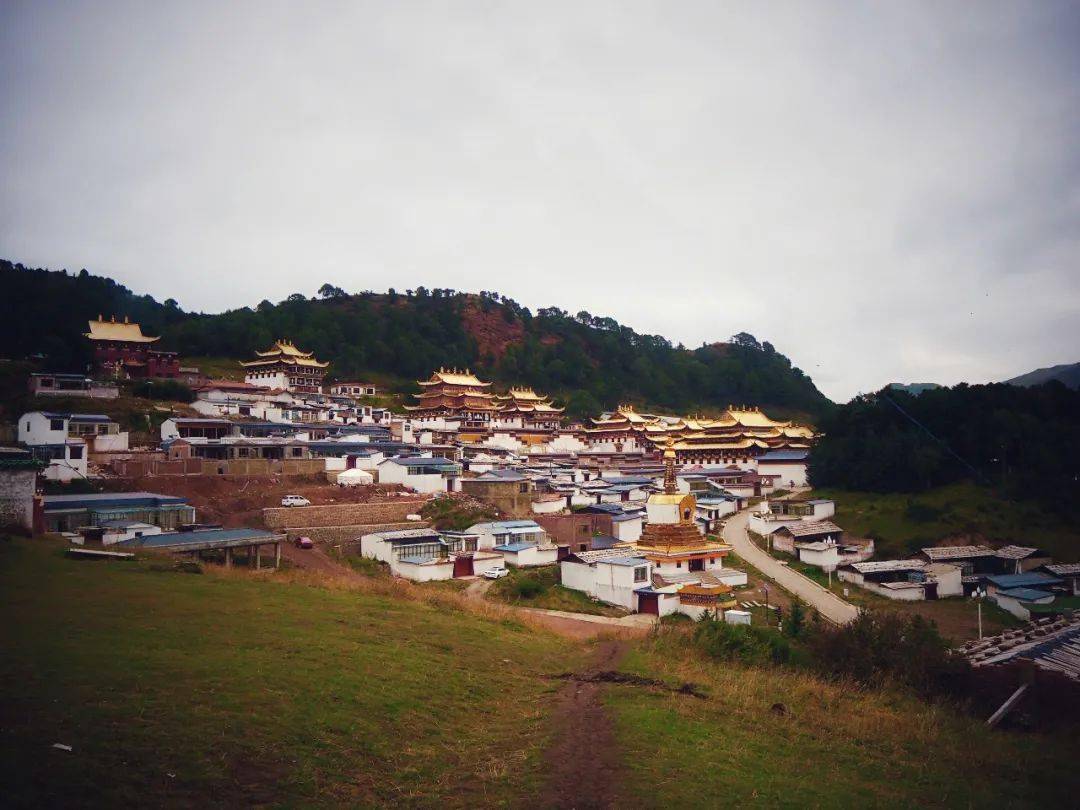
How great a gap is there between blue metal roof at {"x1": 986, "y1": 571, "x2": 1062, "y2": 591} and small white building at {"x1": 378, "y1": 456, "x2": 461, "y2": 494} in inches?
1085

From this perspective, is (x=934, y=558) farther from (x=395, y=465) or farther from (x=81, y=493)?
(x=81, y=493)

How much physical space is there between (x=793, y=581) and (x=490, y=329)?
94592 mm

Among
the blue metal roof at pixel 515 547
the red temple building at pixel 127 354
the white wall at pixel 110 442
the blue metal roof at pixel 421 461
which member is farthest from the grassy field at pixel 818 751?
the red temple building at pixel 127 354

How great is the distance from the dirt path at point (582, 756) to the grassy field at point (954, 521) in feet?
103

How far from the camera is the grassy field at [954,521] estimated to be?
38625 mm

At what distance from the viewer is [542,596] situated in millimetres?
28812


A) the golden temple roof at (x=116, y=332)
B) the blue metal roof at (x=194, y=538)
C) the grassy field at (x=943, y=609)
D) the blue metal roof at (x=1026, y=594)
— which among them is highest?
the golden temple roof at (x=116, y=332)

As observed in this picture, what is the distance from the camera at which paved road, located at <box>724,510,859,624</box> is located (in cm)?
2878

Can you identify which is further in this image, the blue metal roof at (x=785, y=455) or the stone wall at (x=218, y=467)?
the blue metal roof at (x=785, y=455)

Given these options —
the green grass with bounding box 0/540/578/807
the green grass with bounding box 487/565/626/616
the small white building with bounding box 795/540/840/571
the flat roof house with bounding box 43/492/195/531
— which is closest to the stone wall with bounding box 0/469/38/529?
the green grass with bounding box 0/540/578/807

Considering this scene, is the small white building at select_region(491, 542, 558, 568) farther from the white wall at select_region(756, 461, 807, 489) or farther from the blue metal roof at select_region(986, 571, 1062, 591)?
the white wall at select_region(756, 461, 807, 489)

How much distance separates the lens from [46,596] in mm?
A: 13867

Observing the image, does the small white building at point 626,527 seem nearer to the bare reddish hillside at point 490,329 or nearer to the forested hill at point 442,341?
the forested hill at point 442,341

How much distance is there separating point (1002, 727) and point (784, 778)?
766 cm
